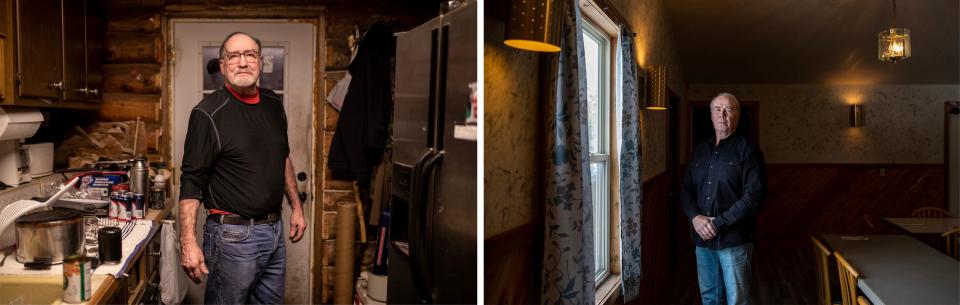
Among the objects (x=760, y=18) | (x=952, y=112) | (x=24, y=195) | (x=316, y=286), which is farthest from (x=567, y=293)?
(x=316, y=286)

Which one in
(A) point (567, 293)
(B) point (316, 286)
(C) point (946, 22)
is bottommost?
(B) point (316, 286)

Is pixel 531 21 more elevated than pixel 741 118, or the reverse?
pixel 531 21

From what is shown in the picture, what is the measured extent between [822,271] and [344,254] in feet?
7.48

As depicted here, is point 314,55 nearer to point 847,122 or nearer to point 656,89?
point 656,89

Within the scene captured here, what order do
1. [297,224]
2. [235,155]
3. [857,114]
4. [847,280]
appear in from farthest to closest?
[297,224] → [235,155] → [847,280] → [857,114]

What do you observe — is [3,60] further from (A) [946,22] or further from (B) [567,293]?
(A) [946,22]

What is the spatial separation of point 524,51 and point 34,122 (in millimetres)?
2070

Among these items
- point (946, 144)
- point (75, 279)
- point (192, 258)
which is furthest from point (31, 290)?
point (946, 144)

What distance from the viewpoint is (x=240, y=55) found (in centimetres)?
245

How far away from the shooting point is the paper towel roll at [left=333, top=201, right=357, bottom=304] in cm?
345

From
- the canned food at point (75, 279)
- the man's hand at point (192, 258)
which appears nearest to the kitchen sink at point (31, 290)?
the canned food at point (75, 279)

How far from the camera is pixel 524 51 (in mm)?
1261

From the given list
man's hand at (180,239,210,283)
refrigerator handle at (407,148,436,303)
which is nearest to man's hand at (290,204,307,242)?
man's hand at (180,239,210,283)

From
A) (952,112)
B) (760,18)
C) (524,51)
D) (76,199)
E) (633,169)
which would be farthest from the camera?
(76,199)
